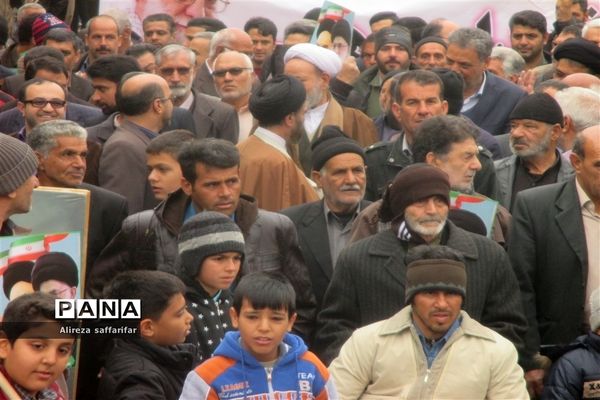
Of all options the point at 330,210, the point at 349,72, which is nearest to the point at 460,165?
the point at 330,210

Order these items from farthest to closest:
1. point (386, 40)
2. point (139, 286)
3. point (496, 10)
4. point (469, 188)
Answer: point (496, 10) → point (386, 40) → point (469, 188) → point (139, 286)

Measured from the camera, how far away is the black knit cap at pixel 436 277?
789cm

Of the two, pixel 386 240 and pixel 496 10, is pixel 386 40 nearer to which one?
pixel 496 10

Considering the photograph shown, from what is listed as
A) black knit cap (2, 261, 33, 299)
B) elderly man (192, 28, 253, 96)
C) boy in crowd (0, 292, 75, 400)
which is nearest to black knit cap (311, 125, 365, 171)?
black knit cap (2, 261, 33, 299)

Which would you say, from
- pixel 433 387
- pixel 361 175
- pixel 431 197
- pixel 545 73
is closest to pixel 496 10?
pixel 545 73

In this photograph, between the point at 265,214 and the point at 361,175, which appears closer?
the point at 265,214

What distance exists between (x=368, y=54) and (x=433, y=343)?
8.46m

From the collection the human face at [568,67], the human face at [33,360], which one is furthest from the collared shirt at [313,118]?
the human face at [33,360]

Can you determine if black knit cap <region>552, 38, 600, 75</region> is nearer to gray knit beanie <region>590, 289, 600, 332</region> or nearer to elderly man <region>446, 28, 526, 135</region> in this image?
elderly man <region>446, 28, 526, 135</region>

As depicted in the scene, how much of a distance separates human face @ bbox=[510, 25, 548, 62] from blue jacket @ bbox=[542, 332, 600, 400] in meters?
7.99

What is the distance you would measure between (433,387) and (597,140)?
234 cm

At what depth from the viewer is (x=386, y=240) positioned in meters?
8.74

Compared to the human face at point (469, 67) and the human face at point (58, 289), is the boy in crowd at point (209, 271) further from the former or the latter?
the human face at point (469, 67)

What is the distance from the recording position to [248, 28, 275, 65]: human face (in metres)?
16.5
